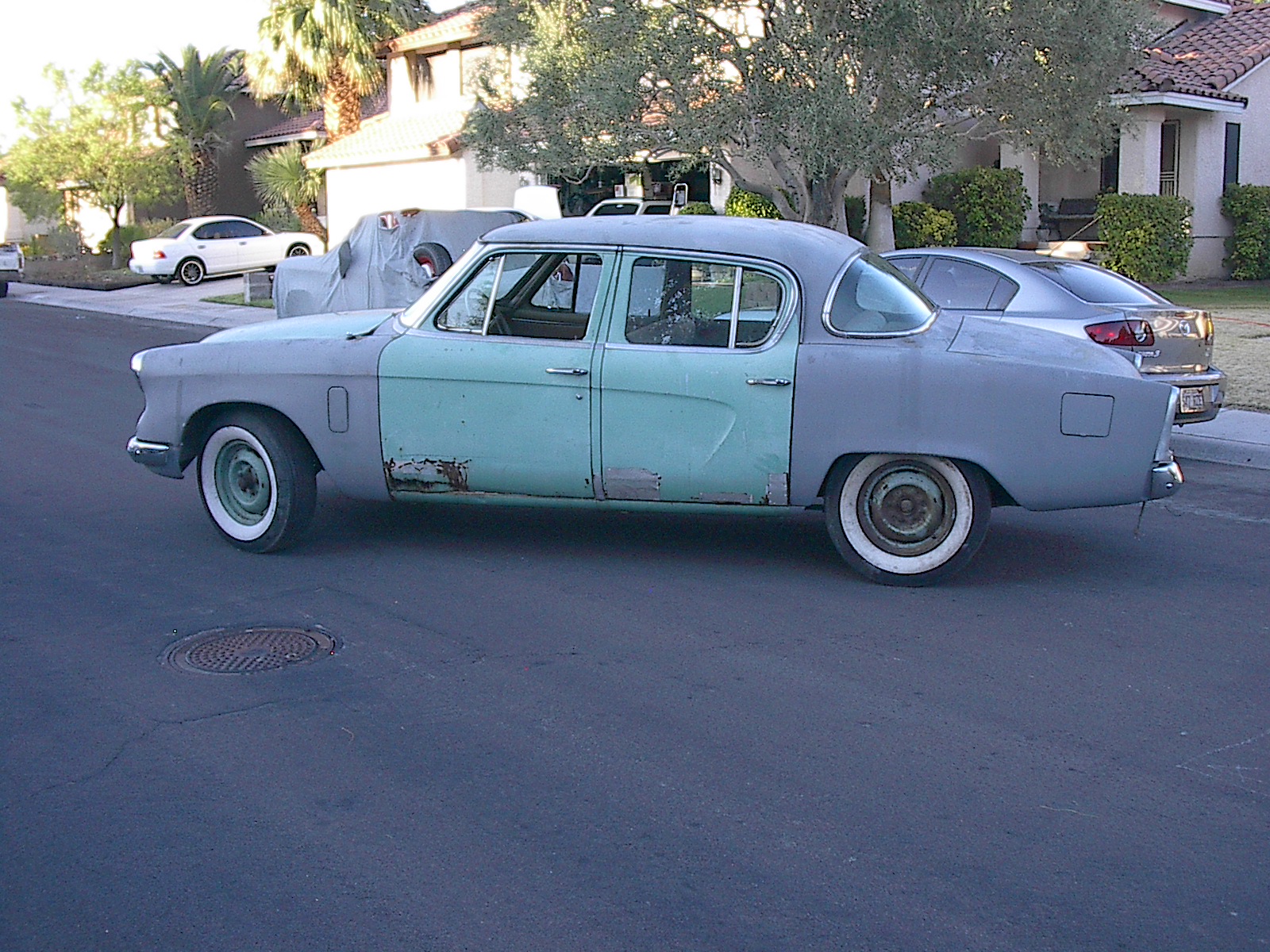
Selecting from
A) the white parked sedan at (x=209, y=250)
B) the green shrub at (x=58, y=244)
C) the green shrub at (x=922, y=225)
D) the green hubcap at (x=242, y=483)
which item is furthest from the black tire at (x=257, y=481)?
the green shrub at (x=58, y=244)

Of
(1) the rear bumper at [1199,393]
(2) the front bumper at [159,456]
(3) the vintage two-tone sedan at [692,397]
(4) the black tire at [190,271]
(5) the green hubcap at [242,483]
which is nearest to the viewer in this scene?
(3) the vintage two-tone sedan at [692,397]

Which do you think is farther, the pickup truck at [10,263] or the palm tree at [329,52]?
the pickup truck at [10,263]

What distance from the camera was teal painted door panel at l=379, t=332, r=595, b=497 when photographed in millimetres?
6887

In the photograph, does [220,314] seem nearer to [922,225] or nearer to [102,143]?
[922,225]

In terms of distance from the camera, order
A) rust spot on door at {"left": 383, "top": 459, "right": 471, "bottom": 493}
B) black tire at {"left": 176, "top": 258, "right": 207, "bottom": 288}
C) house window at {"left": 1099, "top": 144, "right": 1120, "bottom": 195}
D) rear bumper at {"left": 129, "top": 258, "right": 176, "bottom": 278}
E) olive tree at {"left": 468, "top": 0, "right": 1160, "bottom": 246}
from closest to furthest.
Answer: rust spot on door at {"left": 383, "top": 459, "right": 471, "bottom": 493} → olive tree at {"left": 468, "top": 0, "right": 1160, "bottom": 246} → house window at {"left": 1099, "top": 144, "right": 1120, "bottom": 195} → rear bumper at {"left": 129, "top": 258, "right": 176, "bottom": 278} → black tire at {"left": 176, "top": 258, "right": 207, "bottom": 288}

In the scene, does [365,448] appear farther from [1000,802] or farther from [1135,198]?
[1135,198]

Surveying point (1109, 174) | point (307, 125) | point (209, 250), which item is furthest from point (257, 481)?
point (307, 125)

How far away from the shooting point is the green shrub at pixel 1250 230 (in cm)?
2495

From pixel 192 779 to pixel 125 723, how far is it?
0.64 meters

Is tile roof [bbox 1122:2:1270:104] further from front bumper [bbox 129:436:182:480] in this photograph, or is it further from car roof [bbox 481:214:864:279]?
front bumper [bbox 129:436:182:480]

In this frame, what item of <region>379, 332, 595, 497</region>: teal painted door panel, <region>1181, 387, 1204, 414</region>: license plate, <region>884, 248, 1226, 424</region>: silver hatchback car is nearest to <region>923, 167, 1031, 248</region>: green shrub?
<region>884, 248, 1226, 424</region>: silver hatchback car

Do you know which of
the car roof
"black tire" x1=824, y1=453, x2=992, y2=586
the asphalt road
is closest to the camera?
the asphalt road

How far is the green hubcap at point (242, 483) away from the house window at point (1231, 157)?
23219 millimetres

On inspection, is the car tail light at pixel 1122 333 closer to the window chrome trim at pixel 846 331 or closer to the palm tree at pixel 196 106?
the window chrome trim at pixel 846 331
